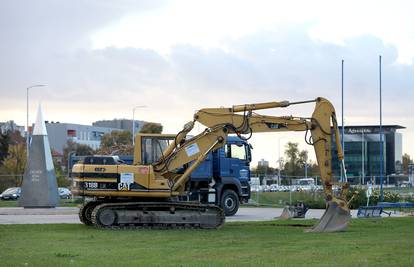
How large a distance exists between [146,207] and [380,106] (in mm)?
30176

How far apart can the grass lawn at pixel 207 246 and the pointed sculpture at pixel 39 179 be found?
17367 mm

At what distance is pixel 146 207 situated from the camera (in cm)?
2488

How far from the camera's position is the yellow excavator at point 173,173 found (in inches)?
955

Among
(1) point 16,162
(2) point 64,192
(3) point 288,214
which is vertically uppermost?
(1) point 16,162

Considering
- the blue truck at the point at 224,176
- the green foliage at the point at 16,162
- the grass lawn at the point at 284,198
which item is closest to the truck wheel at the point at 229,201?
the blue truck at the point at 224,176

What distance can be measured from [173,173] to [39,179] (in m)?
19.0

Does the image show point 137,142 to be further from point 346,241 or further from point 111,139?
point 111,139

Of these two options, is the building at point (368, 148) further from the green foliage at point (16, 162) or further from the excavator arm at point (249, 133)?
the excavator arm at point (249, 133)

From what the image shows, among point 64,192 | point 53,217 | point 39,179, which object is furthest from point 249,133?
point 64,192

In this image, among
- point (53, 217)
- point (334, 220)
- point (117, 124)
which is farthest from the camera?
point (117, 124)

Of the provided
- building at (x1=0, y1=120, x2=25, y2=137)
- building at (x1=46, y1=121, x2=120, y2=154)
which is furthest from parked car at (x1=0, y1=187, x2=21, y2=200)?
building at (x1=46, y1=121, x2=120, y2=154)

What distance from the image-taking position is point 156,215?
80.9ft

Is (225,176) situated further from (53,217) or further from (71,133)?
(71,133)

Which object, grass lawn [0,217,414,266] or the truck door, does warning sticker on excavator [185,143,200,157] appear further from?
the truck door
